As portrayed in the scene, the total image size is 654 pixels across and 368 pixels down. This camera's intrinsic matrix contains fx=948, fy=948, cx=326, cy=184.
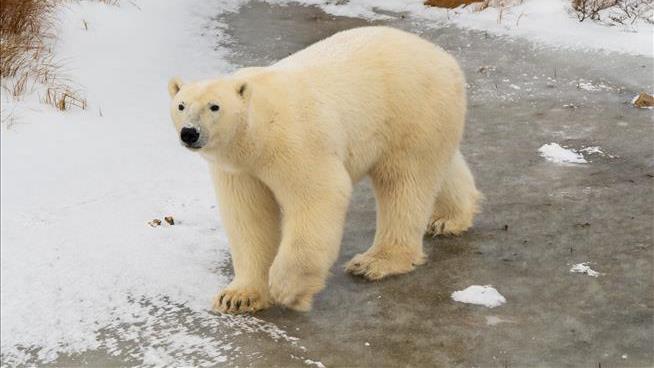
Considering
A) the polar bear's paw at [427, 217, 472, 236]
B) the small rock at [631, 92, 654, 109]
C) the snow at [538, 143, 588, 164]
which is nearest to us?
the polar bear's paw at [427, 217, 472, 236]

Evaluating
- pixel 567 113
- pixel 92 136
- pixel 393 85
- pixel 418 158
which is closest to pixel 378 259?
pixel 418 158

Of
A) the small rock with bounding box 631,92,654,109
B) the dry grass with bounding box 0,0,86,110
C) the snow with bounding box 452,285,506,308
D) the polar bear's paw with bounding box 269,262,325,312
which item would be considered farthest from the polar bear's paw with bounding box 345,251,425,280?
the small rock with bounding box 631,92,654,109

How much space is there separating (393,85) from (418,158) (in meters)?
0.38

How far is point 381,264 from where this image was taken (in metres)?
4.74

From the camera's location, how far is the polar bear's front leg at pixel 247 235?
14.1 ft

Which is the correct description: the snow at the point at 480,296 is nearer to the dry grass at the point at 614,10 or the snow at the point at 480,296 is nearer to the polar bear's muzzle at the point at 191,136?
the polar bear's muzzle at the point at 191,136

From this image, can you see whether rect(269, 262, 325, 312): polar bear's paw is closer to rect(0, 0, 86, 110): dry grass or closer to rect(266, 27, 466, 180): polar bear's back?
rect(266, 27, 466, 180): polar bear's back

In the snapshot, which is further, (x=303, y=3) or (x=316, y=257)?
(x=303, y=3)

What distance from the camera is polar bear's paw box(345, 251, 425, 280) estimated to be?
4723mm

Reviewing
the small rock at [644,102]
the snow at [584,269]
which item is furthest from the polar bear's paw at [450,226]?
the small rock at [644,102]

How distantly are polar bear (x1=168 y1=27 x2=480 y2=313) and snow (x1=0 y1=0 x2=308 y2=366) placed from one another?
0.33 meters

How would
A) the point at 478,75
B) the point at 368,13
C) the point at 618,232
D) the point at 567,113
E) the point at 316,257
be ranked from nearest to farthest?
the point at 316,257 < the point at 618,232 < the point at 567,113 < the point at 478,75 < the point at 368,13

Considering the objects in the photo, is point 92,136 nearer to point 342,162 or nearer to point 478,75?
point 342,162

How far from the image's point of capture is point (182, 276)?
185 inches
